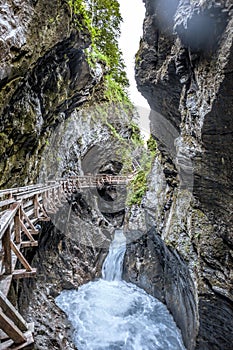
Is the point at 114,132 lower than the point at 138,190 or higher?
higher

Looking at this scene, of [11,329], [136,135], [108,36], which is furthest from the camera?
[136,135]

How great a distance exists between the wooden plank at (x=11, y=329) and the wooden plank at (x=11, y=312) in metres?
0.07

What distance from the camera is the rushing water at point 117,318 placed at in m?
9.16

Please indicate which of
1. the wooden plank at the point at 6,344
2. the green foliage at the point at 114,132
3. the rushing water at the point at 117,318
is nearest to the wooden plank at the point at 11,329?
the wooden plank at the point at 6,344

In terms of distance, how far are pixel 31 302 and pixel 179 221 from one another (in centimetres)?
606

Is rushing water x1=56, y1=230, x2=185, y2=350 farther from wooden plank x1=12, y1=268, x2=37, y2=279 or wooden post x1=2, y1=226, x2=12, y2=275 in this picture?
wooden post x1=2, y1=226, x2=12, y2=275

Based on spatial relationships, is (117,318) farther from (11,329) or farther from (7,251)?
(11,329)

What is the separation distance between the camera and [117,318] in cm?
1095

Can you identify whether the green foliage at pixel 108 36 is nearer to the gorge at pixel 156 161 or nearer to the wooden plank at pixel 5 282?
the gorge at pixel 156 161

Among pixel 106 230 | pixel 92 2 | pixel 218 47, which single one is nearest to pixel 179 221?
pixel 218 47

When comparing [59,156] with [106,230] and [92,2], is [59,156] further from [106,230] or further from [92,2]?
[92,2]

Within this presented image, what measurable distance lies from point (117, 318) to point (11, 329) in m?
9.76

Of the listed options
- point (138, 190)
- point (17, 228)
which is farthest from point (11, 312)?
point (138, 190)

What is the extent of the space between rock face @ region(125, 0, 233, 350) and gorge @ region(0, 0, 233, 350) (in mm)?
30
